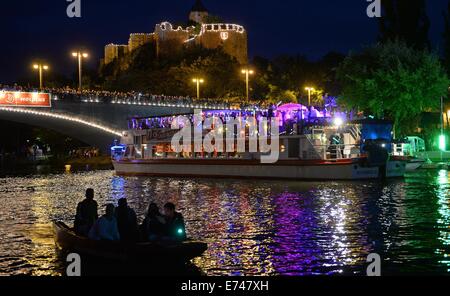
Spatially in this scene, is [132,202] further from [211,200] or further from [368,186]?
[368,186]

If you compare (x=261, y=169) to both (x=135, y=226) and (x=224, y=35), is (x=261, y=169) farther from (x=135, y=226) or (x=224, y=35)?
(x=224, y=35)

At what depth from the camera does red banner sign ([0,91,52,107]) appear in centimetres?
6762

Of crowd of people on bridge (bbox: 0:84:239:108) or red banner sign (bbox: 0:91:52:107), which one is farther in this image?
crowd of people on bridge (bbox: 0:84:239:108)

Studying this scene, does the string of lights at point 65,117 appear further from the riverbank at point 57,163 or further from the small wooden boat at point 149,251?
the small wooden boat at point 149,251

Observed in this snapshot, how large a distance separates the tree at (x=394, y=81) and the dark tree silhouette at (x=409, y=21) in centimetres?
610

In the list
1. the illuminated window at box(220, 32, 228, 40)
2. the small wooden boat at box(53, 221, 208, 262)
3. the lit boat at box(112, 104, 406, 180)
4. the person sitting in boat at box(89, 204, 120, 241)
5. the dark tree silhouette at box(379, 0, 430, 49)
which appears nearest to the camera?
the small wooden boat at box(53, 221, 208, 262)

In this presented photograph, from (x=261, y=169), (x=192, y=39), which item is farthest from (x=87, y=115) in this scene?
(x=192, y=39)

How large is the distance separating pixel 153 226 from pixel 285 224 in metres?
8.44

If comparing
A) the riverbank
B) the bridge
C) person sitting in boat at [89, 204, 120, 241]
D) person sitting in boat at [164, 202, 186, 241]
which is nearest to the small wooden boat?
person sitting in boat at [89, 204, 120, 241]

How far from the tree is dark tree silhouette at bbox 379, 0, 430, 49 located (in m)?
6.10

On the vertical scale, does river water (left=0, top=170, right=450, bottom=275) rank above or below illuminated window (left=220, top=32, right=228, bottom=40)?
below

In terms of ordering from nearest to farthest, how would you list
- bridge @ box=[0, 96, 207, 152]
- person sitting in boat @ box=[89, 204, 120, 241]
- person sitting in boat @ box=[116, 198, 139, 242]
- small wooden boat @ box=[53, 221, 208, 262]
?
small wooden boat @ box=[53, 221, 208, 262] → person sitting in boat @ box=[89, 204, 120, 241] → person sitting in boat @ box=[116, 198, 139, 242] → bridge @ box=[0, 96, 207, 152]

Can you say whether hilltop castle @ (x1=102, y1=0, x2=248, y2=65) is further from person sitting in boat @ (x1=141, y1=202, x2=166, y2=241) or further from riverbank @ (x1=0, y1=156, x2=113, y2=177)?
person sitting in boat @ (x1=141, y1=202, x2=166, y2=241)

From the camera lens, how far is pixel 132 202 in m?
35.2
